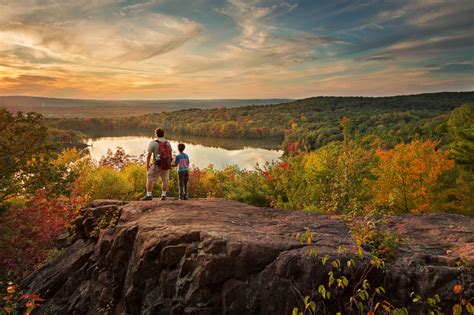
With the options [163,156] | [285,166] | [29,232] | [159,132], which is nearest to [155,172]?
[163,156]

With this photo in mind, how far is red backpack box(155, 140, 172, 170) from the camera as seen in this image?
1122 cm

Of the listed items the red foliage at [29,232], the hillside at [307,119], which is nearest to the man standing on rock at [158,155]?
the red foliage at [29,232]

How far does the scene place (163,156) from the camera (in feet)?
37.0

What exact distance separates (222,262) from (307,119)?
129 meters

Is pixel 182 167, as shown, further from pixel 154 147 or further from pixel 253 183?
pixel 253 183

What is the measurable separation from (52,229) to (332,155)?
1447cm

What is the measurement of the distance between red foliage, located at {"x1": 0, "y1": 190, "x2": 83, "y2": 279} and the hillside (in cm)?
6348

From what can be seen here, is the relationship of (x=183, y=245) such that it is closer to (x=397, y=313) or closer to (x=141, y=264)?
(x=141, y=264)

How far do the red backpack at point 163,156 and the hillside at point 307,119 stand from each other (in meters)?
63.3

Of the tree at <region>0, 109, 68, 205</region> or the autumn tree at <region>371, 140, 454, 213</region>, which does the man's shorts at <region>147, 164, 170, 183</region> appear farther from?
the autumn tree at <region>371, 140, 454, 213</region>

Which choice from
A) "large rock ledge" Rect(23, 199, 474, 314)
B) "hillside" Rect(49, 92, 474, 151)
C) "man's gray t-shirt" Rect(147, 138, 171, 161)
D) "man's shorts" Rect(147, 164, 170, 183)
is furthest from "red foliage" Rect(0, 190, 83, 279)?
"hillside" Rect(49, 92, 474, 151)

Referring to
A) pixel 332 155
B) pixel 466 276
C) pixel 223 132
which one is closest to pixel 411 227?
pixel 466 276

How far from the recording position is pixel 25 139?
12.9m

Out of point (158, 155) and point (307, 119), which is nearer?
point (158, 155)
